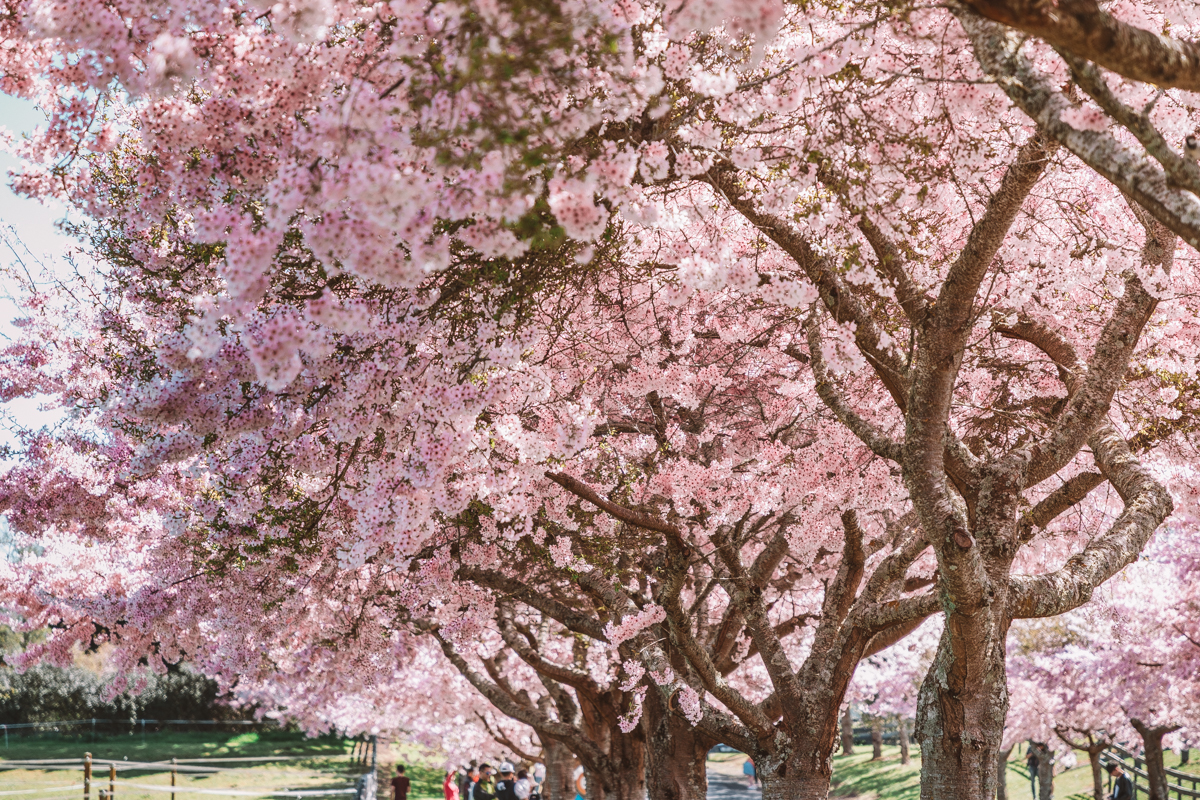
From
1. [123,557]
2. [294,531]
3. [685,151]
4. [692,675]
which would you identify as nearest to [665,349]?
[692,675]

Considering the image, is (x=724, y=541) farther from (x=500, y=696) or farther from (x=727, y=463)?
(x=500, y=696)

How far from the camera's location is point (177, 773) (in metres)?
21.2

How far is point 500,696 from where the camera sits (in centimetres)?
1344

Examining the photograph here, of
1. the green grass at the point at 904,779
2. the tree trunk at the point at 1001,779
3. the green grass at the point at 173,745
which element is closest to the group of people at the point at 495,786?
the tree trunk at the point at 1001,779

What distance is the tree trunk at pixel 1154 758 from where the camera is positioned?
16812mm

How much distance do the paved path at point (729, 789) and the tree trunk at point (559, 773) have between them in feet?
32.6

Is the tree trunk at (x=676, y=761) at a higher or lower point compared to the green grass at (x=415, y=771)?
higher

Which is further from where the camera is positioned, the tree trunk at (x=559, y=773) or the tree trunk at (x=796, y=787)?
the tree trunk at (x=559, y=773)

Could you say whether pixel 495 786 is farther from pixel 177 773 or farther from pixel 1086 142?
pixel 1086 142

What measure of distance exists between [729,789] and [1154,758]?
15.6 meters

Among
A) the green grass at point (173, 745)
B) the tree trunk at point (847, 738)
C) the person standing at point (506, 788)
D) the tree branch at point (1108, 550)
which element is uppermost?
the tree branch at point (1108, 550)

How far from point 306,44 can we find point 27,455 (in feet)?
24.4

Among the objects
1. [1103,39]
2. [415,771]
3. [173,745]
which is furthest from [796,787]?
[415,771]

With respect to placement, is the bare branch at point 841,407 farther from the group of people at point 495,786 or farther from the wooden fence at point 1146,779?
the wooden fence at point 1146,779
